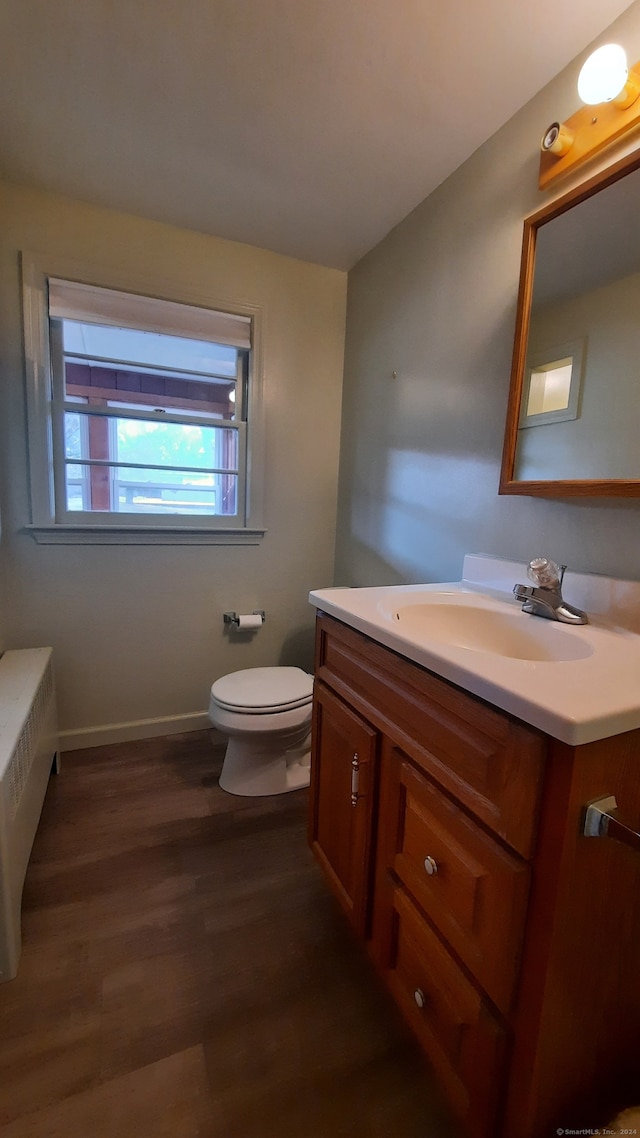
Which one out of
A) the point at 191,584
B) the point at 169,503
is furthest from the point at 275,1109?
the point at 169,503

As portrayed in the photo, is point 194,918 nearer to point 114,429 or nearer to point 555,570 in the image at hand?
point 555,570

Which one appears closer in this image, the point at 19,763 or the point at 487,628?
the point at 487,628

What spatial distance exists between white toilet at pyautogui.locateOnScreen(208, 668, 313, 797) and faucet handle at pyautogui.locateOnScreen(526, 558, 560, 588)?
0.96 meters

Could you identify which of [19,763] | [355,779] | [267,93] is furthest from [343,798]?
[267,93]

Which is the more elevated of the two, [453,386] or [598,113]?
[598,113]

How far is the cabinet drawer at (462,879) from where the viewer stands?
0.66 m

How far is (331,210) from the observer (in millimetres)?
1731

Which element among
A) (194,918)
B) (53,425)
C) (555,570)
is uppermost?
(53,425)

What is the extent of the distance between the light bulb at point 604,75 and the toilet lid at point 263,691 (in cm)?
179

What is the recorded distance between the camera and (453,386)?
1533mm

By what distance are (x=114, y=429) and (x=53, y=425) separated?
0.23 m

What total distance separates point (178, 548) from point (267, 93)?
5.16 ft

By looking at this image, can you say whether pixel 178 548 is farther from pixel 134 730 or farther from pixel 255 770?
pixel 255 770

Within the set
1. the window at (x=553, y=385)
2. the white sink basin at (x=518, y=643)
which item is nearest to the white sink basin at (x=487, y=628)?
the white sink basin at (x=518, y=643)
